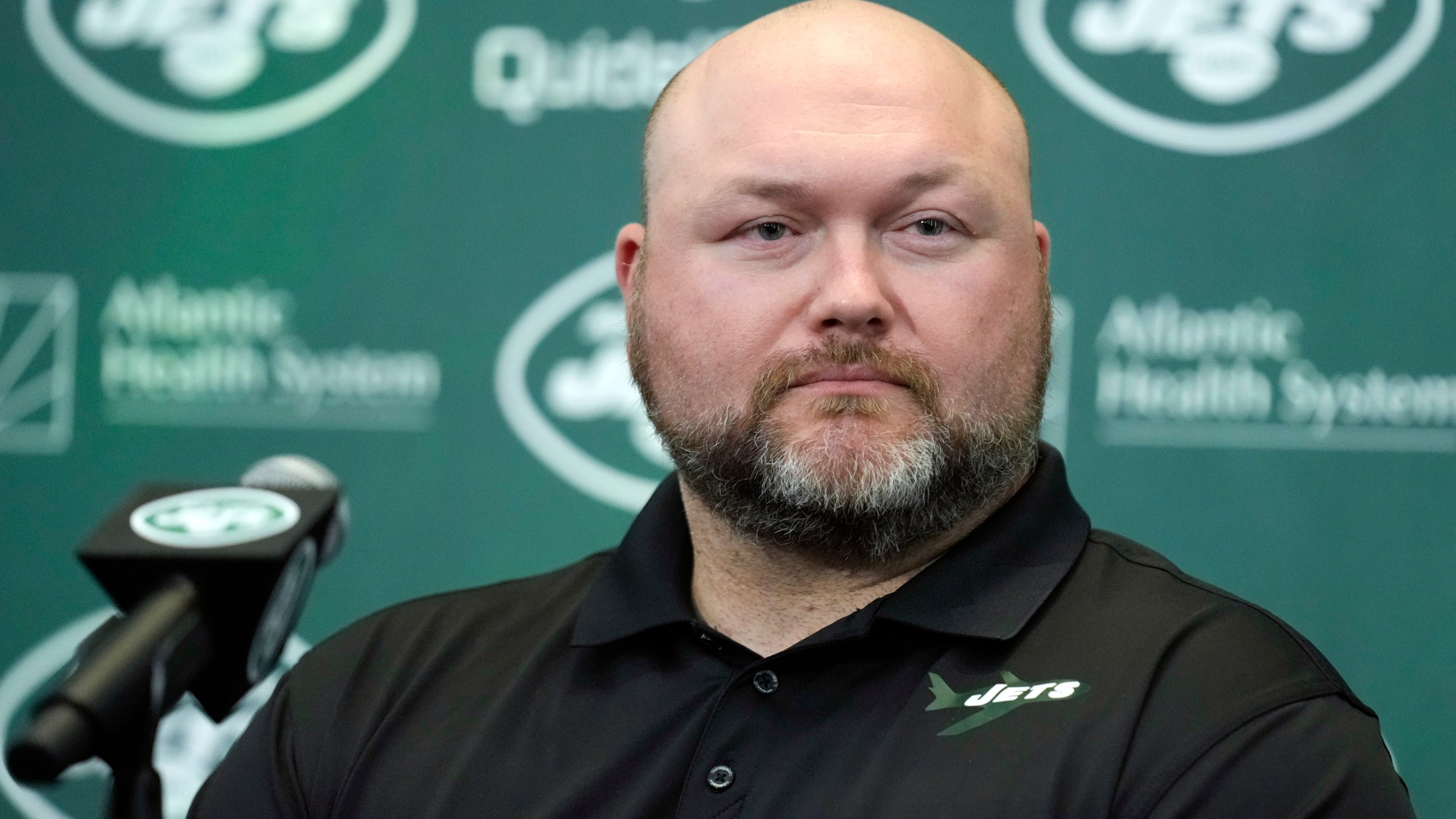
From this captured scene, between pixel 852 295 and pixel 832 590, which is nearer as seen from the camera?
pixel 852 295

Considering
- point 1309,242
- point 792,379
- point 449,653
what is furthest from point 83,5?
point 1309,242

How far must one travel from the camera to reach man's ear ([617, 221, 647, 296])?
149 centimetres

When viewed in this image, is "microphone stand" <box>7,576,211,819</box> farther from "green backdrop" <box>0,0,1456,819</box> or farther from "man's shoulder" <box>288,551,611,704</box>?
"green backdrop" <box>0,0,1456,819</box>

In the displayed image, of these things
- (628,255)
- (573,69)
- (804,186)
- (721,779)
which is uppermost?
(573,69)

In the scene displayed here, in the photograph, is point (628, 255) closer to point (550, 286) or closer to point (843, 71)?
point (843, 71)

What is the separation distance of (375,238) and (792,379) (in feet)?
3.98

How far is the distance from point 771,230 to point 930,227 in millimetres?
156

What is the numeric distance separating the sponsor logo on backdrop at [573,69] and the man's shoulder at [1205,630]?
1.21 m

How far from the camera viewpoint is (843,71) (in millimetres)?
1330

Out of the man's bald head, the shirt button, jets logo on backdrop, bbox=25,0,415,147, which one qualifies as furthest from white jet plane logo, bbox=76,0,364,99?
the shirt button

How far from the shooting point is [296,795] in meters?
1.29

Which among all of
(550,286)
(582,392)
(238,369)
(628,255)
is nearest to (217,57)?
(238,369)

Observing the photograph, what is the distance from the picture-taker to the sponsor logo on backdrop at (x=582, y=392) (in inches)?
86.6

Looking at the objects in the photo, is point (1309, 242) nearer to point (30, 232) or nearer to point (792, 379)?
point (792, 379)
